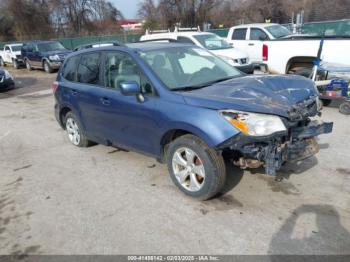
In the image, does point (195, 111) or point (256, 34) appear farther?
point (256, 34)

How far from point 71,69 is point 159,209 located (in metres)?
3.19

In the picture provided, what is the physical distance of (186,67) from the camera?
455cm

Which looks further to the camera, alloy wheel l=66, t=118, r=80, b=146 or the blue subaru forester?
alloy wheel l=66, t=118, r=80, b=146

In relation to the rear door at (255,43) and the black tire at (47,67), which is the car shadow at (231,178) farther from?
the black tire at (47,67)

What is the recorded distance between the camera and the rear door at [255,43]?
43.4 feet

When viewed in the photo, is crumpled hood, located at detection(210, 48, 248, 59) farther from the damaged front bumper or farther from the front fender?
the front fender

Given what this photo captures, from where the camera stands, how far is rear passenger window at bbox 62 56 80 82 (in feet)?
18.6

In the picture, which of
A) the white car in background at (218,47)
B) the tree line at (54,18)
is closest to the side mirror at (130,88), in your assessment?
the white car in background at (218,47)

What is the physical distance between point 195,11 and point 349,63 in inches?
1577

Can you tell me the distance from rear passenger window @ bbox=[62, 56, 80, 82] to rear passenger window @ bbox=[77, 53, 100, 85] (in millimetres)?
165

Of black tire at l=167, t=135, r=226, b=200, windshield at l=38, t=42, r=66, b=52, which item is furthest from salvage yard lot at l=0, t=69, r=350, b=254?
windshield at l=38, t=42, r=66, b=52

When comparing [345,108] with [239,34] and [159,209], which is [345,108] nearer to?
[159,209]

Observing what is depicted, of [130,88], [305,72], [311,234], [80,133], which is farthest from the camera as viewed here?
[305,72]

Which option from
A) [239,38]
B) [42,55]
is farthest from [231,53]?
[42,55]
